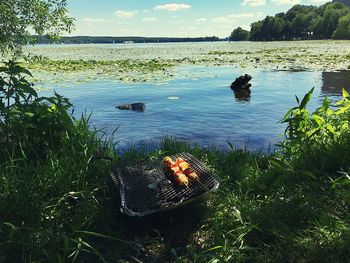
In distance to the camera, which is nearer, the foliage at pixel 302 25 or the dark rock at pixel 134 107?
the dark rock at pixel 134 107

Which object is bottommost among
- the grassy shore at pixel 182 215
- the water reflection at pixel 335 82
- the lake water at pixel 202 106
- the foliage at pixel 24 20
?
the lake water at pixel 202 106

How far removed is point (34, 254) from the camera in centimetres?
375

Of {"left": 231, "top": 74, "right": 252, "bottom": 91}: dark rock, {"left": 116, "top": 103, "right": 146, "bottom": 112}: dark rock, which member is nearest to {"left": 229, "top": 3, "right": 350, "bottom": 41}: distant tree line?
{"left": 231, "top": 74, "right": 252, "bottom": 91}: dark rock

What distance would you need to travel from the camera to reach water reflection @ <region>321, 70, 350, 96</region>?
64.3 feet

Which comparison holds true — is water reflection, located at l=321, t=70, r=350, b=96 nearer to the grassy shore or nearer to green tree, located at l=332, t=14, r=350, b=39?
the grassy shore

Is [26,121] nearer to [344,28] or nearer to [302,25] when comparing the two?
[344,28]

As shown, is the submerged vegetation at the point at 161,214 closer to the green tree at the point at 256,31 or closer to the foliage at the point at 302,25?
the foliage at the point at 302,25

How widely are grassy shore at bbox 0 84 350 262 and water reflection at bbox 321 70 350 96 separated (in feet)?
48.6

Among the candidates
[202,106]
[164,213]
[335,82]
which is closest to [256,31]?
[335,82]

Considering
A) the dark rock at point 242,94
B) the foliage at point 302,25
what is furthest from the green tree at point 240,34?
the dark rock at point 242,94

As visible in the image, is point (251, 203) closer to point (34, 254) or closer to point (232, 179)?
point (232, 179)

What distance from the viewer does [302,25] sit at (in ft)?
439

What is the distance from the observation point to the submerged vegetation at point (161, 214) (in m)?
3.83

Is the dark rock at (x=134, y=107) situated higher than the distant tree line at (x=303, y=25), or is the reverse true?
the distant tree line at (x=303, y=25)
